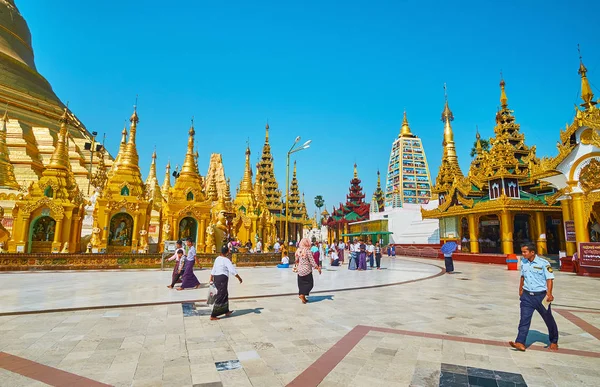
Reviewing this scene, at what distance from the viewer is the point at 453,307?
7.70 meters

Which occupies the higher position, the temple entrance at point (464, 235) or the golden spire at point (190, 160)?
the golden spire at point (190, 160)

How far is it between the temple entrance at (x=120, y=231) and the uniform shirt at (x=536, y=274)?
77.1ft

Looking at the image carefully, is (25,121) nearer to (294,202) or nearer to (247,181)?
(247,181)

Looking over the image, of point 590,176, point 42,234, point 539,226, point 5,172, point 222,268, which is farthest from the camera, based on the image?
point 539,226

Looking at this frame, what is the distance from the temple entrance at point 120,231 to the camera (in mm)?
22422

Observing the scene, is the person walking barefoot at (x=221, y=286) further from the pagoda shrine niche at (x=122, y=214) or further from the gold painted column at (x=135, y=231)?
the gold painted column at (x=135, y=231)

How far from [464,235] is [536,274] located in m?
29.1

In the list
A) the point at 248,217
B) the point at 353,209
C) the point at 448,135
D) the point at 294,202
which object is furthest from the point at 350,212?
the point at 248,217

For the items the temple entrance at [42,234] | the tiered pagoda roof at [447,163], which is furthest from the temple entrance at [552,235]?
the temple entrance at [42,234]

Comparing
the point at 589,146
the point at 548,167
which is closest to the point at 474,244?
the point at 548,167

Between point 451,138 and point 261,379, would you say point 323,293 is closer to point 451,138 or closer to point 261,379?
point 261,379

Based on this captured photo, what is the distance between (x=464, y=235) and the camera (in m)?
31.2

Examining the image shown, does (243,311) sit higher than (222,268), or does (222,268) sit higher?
(222,268)

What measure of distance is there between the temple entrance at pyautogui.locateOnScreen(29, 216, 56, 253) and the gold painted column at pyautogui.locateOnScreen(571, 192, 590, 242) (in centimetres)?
2921
